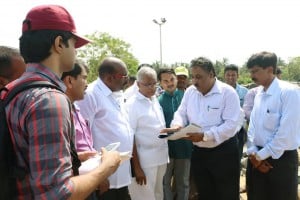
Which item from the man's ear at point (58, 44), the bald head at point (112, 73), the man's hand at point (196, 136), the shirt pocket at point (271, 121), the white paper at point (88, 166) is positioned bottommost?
the man's hand at point (196, 136)

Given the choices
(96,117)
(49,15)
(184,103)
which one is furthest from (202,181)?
(49,15)

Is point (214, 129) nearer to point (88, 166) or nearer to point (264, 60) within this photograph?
point (264, 60)

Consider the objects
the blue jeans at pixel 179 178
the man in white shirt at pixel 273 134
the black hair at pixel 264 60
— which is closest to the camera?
the man in white shirt at pixel 273 134

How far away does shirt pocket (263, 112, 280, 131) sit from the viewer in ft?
9.87

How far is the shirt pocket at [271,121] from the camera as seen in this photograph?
9.87 ft

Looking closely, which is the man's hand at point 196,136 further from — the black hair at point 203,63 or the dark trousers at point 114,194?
the dark trousers at point 114,194

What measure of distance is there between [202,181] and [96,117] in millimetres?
1539

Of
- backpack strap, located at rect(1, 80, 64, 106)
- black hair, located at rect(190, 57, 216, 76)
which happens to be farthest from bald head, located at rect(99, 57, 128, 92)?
backpack strap, located at rect(1, 80, 64, 106)

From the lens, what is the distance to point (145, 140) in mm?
3604

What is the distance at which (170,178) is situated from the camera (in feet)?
14.4

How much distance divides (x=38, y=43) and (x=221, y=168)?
273 centimetres

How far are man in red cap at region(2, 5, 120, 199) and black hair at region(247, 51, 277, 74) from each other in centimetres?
228

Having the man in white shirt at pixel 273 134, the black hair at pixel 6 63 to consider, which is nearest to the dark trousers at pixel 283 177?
the man in white shirt at pixel 273 134

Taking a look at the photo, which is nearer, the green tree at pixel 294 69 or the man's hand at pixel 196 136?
the man's hand at pixel 196 136
